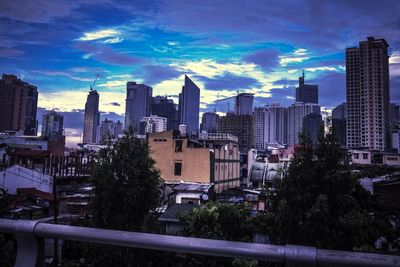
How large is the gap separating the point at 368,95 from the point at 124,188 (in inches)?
3419

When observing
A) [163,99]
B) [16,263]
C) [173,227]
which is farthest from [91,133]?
[16,263]

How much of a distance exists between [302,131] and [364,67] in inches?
3218

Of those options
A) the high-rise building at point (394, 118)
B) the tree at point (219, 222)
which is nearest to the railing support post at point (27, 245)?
the tree at point (219, 222)

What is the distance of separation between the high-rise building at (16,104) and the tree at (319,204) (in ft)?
208

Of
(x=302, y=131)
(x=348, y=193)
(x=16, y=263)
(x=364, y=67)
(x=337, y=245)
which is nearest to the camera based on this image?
(x=16, y=263)

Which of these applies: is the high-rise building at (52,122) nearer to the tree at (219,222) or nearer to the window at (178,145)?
the window at (178,145)

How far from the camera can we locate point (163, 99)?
443 ft

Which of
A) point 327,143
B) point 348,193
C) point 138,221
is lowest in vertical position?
point 138,221

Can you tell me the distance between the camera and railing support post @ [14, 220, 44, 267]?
7.23ft

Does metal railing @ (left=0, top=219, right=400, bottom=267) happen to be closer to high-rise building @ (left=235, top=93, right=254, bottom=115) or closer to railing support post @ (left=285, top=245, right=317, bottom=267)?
railing support post @ (left=285, top=245, right=317, bottom=267)

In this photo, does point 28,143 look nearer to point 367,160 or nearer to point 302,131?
point 302,131

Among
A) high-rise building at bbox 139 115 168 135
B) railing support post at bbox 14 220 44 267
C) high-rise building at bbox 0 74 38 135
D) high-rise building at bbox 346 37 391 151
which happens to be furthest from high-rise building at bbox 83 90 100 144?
railing support post at bbox 14 220 44 267

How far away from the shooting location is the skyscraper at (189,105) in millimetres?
132875

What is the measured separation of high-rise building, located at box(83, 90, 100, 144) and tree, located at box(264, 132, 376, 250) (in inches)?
5556
